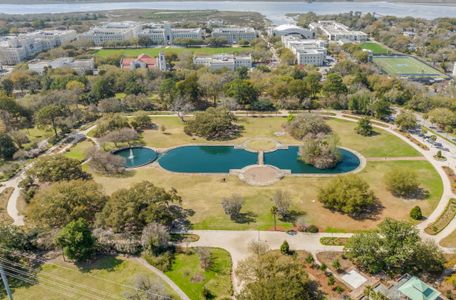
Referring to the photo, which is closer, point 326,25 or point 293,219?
point 293,219

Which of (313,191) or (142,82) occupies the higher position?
(142,82)

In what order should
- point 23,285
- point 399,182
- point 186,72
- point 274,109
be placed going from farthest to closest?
1. point 186,72
2. point 274,109
3. point 399,182
4. point 23,285

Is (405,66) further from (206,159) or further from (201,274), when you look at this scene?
(201,274)

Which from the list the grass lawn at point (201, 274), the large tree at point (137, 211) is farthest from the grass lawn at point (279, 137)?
the grass lawn at point (201, 274)

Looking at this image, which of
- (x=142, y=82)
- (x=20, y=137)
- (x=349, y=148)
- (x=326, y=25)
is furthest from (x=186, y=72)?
(x=326, y=25)

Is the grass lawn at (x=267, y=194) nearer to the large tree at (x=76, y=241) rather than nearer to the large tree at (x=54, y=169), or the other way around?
the large tree at (x=54, y=169)

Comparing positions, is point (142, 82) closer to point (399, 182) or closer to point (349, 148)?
point (349, 148)

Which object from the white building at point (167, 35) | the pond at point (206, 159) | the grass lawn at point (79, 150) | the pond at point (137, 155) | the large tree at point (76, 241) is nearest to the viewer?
the large tree at point (76, 241)
